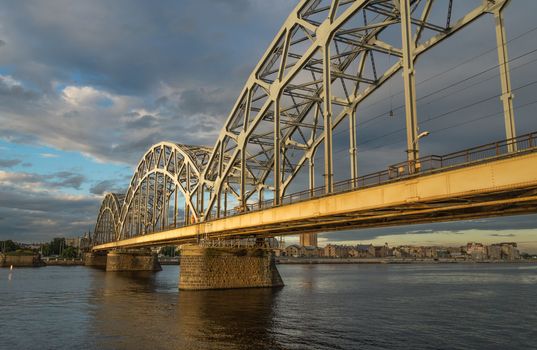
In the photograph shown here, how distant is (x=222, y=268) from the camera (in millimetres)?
52938

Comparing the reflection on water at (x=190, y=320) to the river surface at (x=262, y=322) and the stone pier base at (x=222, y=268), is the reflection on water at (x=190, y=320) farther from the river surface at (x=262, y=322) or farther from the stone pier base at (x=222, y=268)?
the stone pier base at (x=222, y=268)

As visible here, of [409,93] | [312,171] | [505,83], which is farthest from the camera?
[312,171]

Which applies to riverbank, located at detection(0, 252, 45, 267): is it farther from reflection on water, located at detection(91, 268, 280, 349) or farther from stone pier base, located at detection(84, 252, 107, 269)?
reflection on water, located at detection(91, 268, 280, 349)

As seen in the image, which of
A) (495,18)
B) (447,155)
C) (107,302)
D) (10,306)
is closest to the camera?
(447,155)

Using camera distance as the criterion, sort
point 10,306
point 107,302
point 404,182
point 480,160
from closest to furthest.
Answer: point 480,160, point 404,182, point 10,306, point 107,302

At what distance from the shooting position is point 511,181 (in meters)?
16.9

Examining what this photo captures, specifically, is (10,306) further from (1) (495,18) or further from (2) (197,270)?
(1) (495,18)

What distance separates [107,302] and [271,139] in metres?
26.3

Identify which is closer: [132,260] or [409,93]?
[409,93]

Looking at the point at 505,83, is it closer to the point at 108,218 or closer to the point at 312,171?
the point at 312,171

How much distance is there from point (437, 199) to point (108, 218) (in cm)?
17345

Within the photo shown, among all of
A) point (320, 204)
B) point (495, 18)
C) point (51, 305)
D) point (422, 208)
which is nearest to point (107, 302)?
point (51, 305)

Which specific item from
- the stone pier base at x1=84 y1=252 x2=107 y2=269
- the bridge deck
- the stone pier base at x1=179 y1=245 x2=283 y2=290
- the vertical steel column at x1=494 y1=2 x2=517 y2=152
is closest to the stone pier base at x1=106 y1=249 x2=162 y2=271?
the stone pier base at x1=84 y1=252 x2=107 y2=269

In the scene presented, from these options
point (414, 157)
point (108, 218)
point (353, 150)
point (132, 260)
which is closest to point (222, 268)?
point (353, 150)
